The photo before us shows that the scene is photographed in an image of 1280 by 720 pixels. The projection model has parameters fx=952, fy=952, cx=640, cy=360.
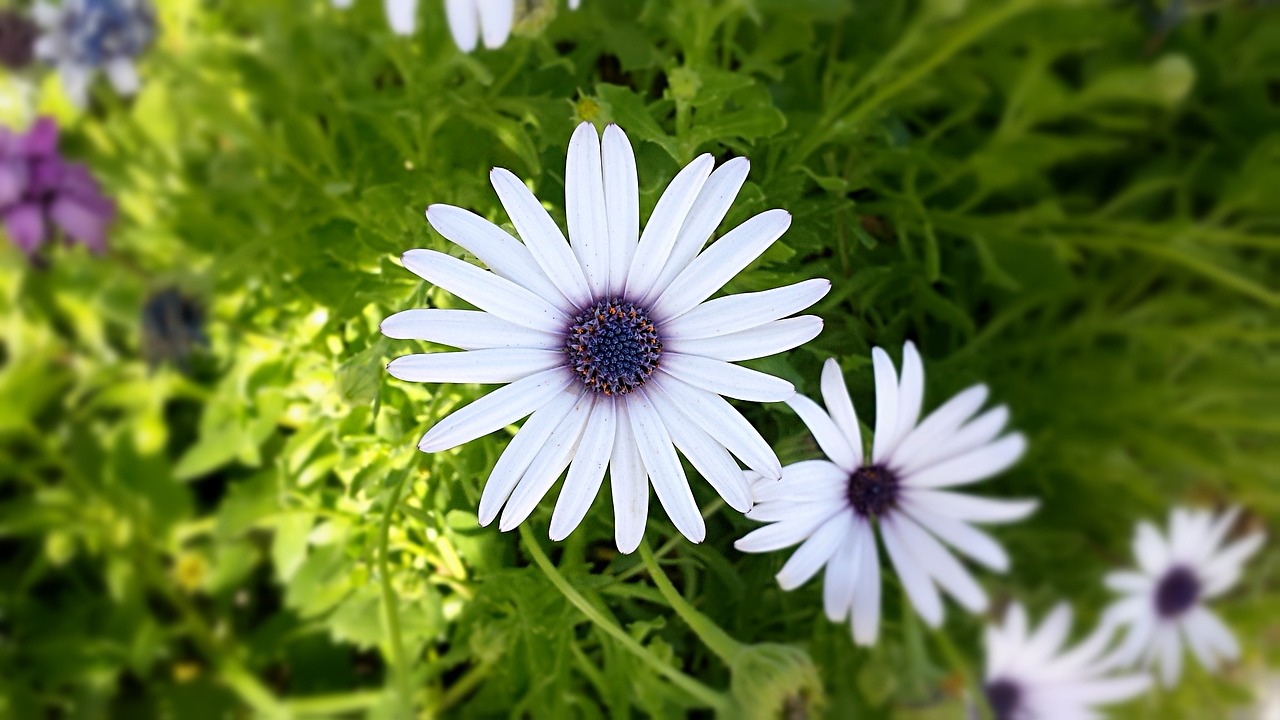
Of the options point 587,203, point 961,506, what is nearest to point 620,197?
point 587,203

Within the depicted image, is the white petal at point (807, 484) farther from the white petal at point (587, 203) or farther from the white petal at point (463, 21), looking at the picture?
the white petal at point (463, 21)

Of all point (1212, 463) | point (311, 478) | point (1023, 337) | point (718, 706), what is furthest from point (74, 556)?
point (1212, 463)

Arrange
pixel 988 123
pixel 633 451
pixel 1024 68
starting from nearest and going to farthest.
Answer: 1. pixel 633 451
2. pixel 1024 68
3. pixel 988 123

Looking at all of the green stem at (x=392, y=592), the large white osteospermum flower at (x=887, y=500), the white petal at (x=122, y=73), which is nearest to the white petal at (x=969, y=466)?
the large white osteospermum flower at (x=887, y=500)

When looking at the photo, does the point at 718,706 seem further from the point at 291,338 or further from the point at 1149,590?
the point at 1149,590

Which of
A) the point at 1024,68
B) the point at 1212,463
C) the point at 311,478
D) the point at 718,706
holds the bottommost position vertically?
the point at 718,706

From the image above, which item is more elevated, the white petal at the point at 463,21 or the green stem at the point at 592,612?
the white petal at the point at 463,21
